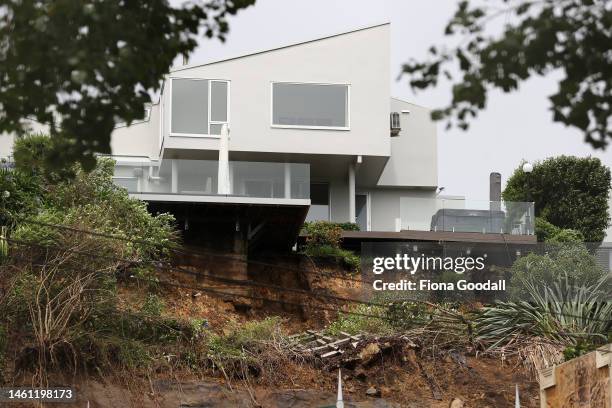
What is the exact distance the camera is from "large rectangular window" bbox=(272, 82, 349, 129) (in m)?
34.2

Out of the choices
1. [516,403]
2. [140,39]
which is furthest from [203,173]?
[140,39]

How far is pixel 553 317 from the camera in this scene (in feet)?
81.6

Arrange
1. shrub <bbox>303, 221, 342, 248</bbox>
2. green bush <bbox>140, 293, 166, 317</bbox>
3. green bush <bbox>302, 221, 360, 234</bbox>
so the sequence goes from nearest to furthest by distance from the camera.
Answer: green bush <bbox>140, 293, 166, 317</bbox>, shrub <bbox>303, 221, 342, 248</bbox>, green bush <bbox>302, 221, 360, 234</bbox>

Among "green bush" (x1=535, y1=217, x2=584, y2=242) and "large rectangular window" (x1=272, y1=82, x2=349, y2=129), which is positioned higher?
"large rectangular window" (x1=272, y1=82, x2=349, y2=129)

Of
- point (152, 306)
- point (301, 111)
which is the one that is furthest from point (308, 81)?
point (152, 306)

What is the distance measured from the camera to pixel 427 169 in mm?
37375

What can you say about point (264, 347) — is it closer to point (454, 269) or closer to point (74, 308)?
point (74, 308)

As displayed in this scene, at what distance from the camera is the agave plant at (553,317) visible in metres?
24.5

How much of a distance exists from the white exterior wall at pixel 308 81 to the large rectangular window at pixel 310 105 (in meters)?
0.17

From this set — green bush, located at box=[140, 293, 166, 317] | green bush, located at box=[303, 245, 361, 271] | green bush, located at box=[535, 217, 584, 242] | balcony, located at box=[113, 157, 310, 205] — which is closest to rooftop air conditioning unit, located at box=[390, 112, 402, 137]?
green bush, located at box=[535, 217, 584, 242]

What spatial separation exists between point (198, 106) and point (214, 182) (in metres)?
4.93

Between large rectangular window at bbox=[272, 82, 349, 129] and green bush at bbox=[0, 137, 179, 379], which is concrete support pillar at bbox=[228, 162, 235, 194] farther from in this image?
green bush at bbox=[0, 137, 179, 379]

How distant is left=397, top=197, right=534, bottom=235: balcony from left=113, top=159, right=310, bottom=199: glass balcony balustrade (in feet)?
14.6

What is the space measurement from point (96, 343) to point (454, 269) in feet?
30.5
